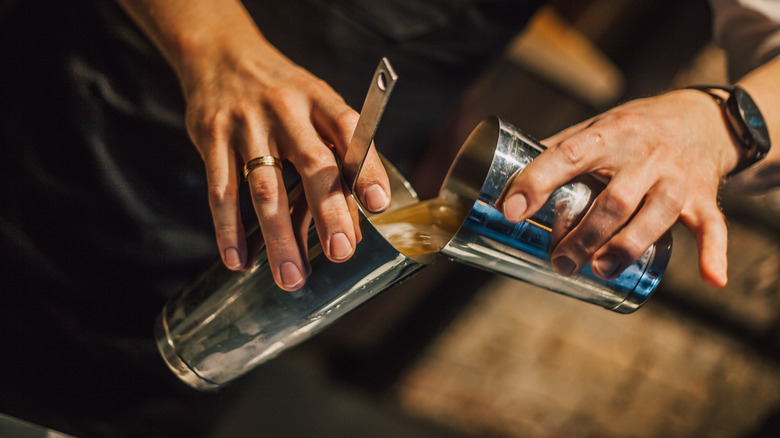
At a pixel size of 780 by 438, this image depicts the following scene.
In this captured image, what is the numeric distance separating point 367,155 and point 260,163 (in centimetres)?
12

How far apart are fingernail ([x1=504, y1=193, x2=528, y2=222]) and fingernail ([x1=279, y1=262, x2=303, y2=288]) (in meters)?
0.22

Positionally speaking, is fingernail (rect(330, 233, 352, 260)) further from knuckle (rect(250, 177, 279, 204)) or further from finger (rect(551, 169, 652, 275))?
finger (rect(551, 169, 652, 275))

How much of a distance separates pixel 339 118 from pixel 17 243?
0.72 metres

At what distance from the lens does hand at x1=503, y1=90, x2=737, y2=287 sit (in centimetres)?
49

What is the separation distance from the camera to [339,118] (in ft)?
1.65

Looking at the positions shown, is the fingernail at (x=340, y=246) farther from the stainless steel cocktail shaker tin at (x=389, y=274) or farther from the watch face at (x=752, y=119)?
the watch face at (x=752, y=119)

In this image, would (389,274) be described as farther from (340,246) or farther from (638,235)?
(638,235)

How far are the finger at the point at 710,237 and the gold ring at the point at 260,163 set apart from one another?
490 millimetres

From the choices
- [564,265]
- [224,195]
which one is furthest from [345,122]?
[564,265]

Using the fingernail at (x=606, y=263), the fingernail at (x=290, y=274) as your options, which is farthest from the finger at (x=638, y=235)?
the fingernail at (x=290, y=274)

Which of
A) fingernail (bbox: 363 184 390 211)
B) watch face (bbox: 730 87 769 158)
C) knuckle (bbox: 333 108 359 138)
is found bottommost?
fingernail (bbox: 363 184 390 211)

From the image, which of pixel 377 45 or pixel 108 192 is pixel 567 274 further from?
pixel 108 192

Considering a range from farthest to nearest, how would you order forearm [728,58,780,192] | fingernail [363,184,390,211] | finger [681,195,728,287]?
forearm [728,58,780,192] → finger [681,195,728,287] → fingernail [363,184,390,211]

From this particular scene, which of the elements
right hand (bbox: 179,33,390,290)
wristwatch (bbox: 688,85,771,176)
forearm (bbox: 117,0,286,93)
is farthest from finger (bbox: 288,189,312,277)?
wristwatch (bbox: 688,85,771,176)
